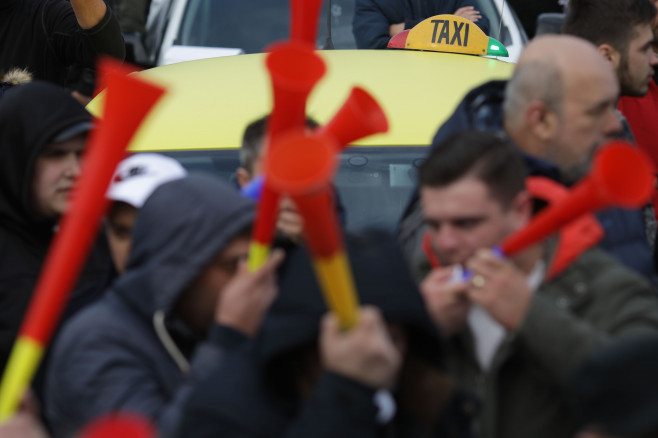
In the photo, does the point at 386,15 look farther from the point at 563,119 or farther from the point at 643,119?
the point at 563,119

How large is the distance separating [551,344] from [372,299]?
40 cm

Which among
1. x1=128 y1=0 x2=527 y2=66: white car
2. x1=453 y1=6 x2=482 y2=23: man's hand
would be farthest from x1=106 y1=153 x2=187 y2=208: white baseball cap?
x1=453 y1=6 x2=482 y2=23: man's hand

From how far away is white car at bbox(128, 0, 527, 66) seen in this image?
6.11m

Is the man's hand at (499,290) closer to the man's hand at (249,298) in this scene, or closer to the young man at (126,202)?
the man's hand at (249,298)

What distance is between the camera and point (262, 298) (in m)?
2.13

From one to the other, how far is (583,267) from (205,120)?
1.93m

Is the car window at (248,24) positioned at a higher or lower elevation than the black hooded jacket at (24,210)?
lower

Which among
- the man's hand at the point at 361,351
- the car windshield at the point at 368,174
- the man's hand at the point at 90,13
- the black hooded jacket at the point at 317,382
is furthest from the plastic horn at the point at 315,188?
the man's hand at the point at 90,13

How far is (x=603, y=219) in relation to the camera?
10.2 ft

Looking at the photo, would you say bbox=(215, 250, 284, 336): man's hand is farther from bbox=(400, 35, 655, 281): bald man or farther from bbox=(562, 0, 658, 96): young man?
bbox=(562, 0, 658, 96): young man

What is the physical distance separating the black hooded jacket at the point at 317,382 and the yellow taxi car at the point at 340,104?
1483mm

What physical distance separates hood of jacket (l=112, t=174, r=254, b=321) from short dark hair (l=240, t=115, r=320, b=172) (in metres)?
0.86

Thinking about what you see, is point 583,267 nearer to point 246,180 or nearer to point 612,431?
point 612,431

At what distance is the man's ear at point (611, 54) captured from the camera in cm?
427
